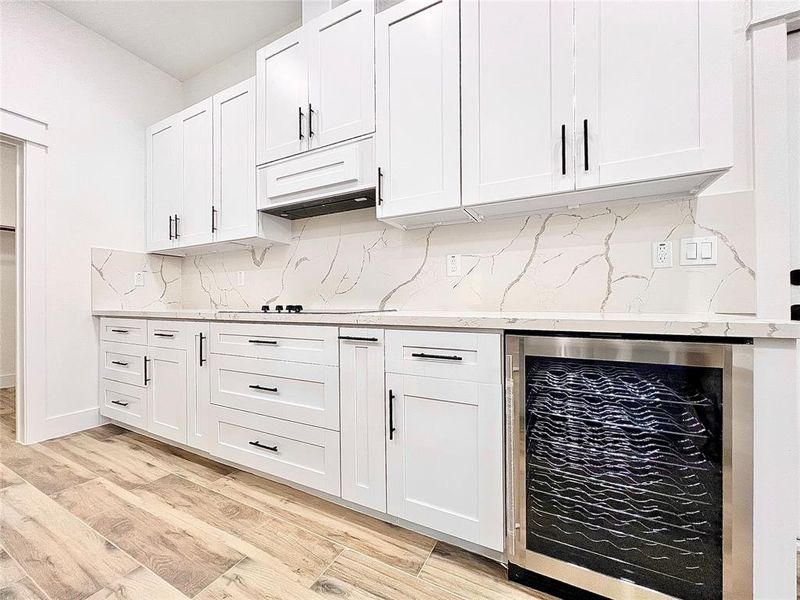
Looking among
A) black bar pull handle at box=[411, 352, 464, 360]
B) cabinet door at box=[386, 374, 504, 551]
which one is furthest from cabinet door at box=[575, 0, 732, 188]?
cabinet door at box=[386, 374, 504, 551]

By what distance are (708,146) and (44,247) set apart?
12.3 ft

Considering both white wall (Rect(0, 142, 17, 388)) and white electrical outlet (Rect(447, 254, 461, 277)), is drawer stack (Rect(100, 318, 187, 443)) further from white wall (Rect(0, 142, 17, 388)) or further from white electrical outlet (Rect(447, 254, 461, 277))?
white wall (Rect(0, 142, 17, 388))

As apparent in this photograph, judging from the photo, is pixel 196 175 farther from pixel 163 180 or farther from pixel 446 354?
pixel 446 354

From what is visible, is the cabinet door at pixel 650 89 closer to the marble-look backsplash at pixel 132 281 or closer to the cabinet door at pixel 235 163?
the cabinet door at pixel 235 163

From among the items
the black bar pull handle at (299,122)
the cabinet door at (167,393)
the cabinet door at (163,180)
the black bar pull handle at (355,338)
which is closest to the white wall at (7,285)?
the cabinet door at (163,180)

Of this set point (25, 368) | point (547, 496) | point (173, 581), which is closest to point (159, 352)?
point (25, 368)

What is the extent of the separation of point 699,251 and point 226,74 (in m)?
3.56

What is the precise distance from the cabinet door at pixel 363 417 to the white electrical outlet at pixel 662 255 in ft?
3.93

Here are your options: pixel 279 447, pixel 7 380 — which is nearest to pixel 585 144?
pixel 279 447

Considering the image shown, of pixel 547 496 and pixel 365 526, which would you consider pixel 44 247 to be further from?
pixel 547 496

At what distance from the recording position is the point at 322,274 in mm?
2516

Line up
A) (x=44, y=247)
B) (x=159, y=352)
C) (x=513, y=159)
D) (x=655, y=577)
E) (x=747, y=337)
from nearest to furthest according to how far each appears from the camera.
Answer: (x=747, y=337) → (x=655, y=577) → (x=513, y=159) → (x=159, y=352) → (x=44, y=247)

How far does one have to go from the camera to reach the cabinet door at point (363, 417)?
59.4 inches

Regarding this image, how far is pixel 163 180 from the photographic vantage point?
296 cm
